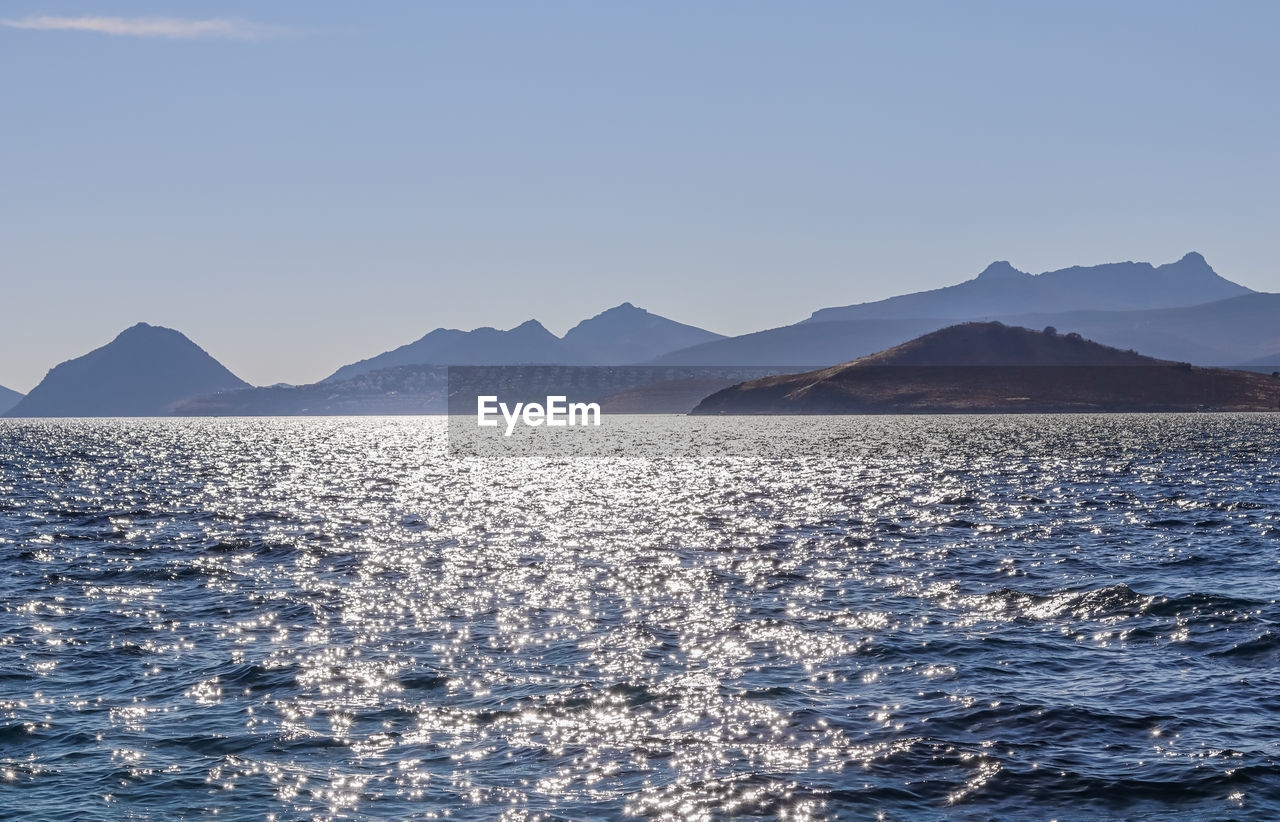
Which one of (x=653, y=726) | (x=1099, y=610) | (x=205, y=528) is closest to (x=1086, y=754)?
(x=653, y=726)

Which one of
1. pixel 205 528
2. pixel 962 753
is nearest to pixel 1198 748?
pixel 962 753

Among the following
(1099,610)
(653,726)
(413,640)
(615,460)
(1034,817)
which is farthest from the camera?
(615,460)

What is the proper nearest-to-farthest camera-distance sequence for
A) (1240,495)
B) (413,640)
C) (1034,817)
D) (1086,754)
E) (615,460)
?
(1034,817), (1086,754), (413,640), (1240,495), (615,460)

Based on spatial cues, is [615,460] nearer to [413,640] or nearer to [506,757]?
[413,640]

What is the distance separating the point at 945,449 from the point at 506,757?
113898mm

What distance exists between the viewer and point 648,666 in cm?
2405

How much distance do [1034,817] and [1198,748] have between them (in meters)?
4.97

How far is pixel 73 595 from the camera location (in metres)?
33.7

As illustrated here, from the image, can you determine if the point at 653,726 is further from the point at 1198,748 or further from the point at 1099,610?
the point at 1099,610

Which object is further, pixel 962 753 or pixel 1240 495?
pixel 1240 495

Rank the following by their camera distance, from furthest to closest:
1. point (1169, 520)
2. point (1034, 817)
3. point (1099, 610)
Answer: point (1169, 520) < point (1099, 610) < point (1034, 817)

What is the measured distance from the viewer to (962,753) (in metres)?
18.2

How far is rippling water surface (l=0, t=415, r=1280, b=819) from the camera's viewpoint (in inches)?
657

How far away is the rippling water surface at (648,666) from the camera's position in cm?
1669
